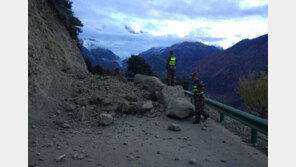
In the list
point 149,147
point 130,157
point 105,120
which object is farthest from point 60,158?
point 105,120

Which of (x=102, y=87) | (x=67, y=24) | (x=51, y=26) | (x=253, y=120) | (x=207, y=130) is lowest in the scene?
(x=207, y=130)

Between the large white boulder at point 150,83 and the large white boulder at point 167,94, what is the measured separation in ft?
3.38

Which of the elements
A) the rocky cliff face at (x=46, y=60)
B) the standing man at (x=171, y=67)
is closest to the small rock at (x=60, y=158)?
the rocky cliff face at (x=46, y=60)

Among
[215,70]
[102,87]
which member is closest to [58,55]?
[102,87]

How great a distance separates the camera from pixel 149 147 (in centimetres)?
425

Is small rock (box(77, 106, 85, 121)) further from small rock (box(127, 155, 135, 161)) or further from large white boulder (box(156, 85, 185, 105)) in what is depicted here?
large white boulder (box(156, 85, 185, 105))

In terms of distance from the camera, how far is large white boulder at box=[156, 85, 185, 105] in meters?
8.26

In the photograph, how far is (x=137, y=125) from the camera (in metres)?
5.89

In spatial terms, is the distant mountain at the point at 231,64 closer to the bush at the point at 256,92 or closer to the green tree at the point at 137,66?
the green tree at the point at 137,66

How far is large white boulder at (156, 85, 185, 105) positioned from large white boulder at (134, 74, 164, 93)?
1031 mm

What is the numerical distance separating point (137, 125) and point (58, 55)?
22.7 ft

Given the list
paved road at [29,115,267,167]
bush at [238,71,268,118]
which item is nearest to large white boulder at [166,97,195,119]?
paved road at [29,115,267,167]

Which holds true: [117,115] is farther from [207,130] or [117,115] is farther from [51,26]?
[51,26]

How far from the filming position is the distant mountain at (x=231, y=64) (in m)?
51.9
